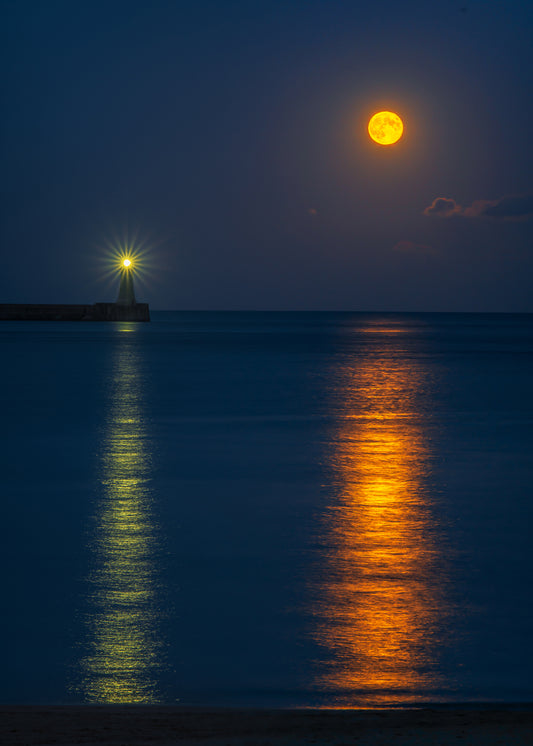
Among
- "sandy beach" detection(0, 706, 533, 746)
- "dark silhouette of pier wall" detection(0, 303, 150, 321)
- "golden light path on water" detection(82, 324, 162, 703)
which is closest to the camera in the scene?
"sandy beach" detection(0, 706, 533, 746)

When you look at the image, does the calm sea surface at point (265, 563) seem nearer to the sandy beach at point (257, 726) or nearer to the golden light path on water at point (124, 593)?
the golden light path on water at point (124, 593)

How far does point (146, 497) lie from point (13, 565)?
2966 millimetres

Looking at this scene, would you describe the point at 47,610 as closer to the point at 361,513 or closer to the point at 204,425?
the point at 361,513

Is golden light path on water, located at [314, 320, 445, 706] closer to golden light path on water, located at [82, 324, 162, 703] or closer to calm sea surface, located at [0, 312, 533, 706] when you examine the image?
calm sea surface, located at [0, 312, 533, 706]

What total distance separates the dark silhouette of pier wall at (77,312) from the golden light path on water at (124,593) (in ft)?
435

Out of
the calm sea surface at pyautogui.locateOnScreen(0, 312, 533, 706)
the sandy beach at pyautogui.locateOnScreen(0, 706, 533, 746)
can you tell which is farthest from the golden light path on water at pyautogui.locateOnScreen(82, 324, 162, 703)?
the sandy beach at pyautogui.locateOnScreen(0, 706, 533, 746)

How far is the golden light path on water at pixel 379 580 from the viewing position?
5.06m

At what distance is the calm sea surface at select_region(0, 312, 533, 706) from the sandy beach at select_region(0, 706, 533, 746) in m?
0.23

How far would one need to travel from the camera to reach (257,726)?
4273mm

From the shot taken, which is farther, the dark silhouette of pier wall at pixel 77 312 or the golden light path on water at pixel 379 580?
the dark silhouette of pier wall at pixel 77 312

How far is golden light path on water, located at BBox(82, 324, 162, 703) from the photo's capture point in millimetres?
4969

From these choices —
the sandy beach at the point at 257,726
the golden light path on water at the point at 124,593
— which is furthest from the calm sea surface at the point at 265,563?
the sandy beach at the point at 257,726

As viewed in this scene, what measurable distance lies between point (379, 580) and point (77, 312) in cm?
15505

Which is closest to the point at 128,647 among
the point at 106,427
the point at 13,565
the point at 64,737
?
the point at 64,737
